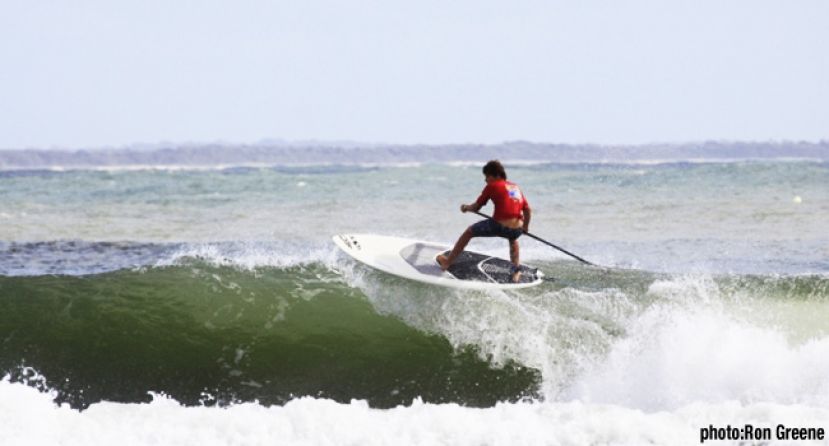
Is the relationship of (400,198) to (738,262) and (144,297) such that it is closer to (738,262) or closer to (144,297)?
(738,262)

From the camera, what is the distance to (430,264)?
9562 millimetres

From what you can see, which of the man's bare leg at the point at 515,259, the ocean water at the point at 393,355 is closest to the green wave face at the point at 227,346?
the ocean water at the point at 393,355

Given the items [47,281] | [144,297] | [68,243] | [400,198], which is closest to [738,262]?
[144,297]

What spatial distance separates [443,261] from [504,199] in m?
0.96

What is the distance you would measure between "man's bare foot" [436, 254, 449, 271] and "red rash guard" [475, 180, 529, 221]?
0.71m

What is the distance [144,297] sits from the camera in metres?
10.3

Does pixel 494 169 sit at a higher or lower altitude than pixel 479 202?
higher

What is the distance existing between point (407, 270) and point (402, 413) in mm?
2282

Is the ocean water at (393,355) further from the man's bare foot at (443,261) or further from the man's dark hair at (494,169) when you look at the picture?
the man's dark hair at (494,169)

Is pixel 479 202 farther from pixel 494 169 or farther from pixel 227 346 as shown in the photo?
pixel 227 346

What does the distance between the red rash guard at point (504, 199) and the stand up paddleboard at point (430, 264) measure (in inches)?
25.6

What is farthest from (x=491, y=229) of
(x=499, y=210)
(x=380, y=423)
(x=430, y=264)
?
(x=380, y=423)

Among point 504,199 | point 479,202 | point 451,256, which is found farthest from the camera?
point 451,256

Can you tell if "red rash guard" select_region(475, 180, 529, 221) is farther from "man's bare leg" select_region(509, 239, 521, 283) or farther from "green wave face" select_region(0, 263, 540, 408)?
"green wave face" select_region(0, 263, 540, 408)
